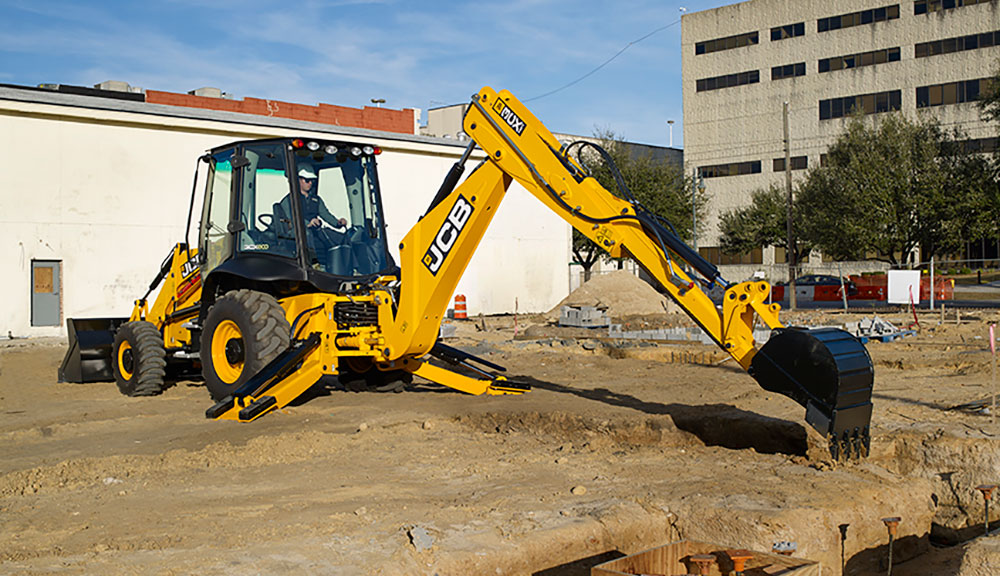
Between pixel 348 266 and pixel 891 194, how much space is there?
34237 millimetres

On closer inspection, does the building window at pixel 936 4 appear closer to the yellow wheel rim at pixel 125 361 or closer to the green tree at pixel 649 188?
the green tree at pixel 649 188

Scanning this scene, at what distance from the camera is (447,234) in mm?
10016

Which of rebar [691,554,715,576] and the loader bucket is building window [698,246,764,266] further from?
rebar [691,554,715,576]

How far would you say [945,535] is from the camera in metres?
7.38

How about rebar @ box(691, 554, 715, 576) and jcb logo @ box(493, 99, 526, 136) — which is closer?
rebar @ box(691, 554, 715, 576)

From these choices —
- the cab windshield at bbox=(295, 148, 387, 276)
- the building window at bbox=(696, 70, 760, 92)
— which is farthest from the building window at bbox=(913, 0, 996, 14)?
the cab windshield at bbox=(295, 148, 387, 276)

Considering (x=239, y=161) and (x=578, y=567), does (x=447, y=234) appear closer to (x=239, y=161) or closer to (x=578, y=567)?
(x=239, y=161)

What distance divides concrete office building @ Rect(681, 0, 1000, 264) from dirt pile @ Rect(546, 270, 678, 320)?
34385 mm

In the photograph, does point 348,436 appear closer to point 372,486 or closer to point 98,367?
point 372,486

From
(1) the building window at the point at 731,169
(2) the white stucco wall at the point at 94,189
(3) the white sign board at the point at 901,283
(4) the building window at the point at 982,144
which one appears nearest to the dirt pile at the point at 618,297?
(3) the white sign board at the point at 901,283

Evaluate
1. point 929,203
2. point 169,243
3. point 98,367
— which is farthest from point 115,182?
point 929,203

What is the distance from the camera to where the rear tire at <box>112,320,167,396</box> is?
40.0 ft

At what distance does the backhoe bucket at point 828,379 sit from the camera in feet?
23.2

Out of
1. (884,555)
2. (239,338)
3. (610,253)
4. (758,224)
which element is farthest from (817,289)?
(884,555)
